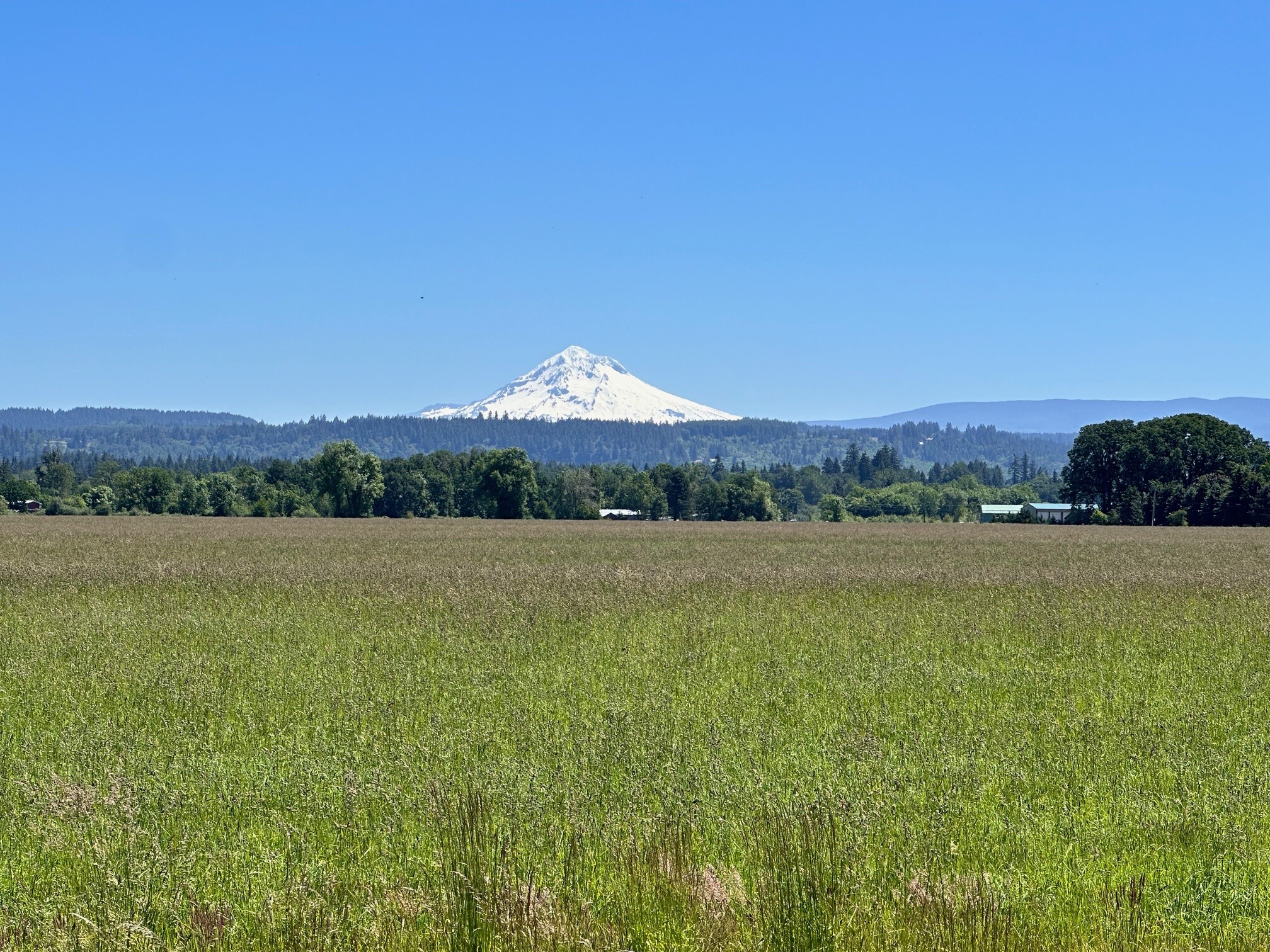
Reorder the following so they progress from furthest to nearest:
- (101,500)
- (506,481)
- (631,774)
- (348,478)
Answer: (101,500), (506,481), (348,478), (631,774)

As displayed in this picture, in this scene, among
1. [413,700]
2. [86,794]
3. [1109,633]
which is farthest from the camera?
[1109,633]

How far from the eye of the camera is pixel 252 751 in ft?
30.4

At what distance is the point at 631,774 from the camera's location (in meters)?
8.34

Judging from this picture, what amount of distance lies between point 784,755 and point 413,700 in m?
4.21

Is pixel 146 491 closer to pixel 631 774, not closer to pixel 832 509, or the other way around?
pixel 832 509

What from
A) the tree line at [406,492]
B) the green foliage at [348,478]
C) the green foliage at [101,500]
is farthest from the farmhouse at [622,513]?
the green foliage at [101,500]

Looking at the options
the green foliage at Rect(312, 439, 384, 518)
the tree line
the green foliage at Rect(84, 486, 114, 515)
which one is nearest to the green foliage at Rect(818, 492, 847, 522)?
the tree line

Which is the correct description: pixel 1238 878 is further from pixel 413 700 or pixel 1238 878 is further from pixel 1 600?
pixel 1 600

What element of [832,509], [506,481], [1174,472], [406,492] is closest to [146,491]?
[406,492]

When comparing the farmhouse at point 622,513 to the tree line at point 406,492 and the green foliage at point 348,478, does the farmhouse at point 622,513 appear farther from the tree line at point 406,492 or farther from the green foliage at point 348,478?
the green foliage at point 348,478

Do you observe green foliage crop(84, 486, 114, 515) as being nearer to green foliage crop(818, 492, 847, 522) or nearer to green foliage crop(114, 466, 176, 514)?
green foliage crop(114, 466, 176, 514)

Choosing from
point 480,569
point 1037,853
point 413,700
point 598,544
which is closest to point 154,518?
point 598,544

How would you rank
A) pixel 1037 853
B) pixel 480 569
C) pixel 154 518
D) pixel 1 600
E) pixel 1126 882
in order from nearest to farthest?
pixel 1126 882 → pixel 1037 853 → pixel 1 600 → pixel 480 569 → pixel 154 518

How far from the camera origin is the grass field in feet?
18.2
